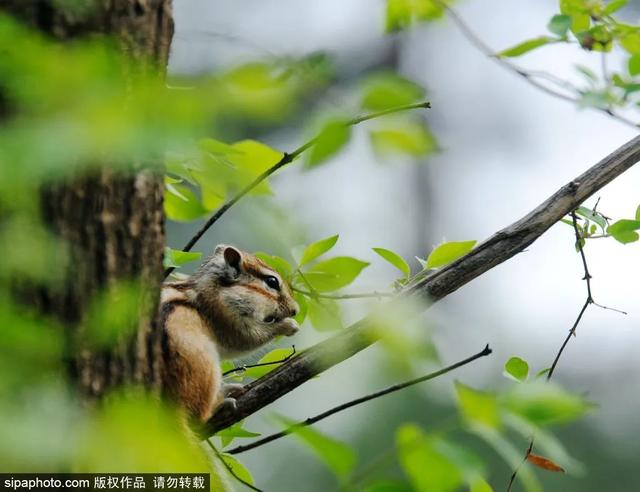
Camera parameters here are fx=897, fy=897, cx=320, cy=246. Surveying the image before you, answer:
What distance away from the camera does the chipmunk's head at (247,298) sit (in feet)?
6.59

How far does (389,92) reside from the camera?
527 millimetres

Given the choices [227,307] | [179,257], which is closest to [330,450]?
[179,257]

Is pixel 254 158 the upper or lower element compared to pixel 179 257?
upper

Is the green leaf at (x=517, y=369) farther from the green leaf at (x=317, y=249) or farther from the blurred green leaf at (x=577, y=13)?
the blurred green leaf at (x=577, y=13)

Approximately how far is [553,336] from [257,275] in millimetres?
4600

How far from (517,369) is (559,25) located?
1.62 ft

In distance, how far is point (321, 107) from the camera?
0.56 m

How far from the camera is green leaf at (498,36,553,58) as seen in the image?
1182mm

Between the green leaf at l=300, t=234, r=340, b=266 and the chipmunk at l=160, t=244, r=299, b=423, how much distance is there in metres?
0.37

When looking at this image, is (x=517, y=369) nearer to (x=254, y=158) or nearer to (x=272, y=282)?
(x=254, y=158)

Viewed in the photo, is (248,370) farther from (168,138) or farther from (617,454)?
(617,454)

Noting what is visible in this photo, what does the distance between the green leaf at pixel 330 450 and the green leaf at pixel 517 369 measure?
0.67 m

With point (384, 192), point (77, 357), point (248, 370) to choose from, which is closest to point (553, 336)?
point (384, 192)

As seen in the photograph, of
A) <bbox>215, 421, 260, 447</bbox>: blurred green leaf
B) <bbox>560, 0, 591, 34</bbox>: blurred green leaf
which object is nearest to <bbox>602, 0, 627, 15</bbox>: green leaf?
<bbox>560, 0, 591, 34</bbox>: blurred green leaf
